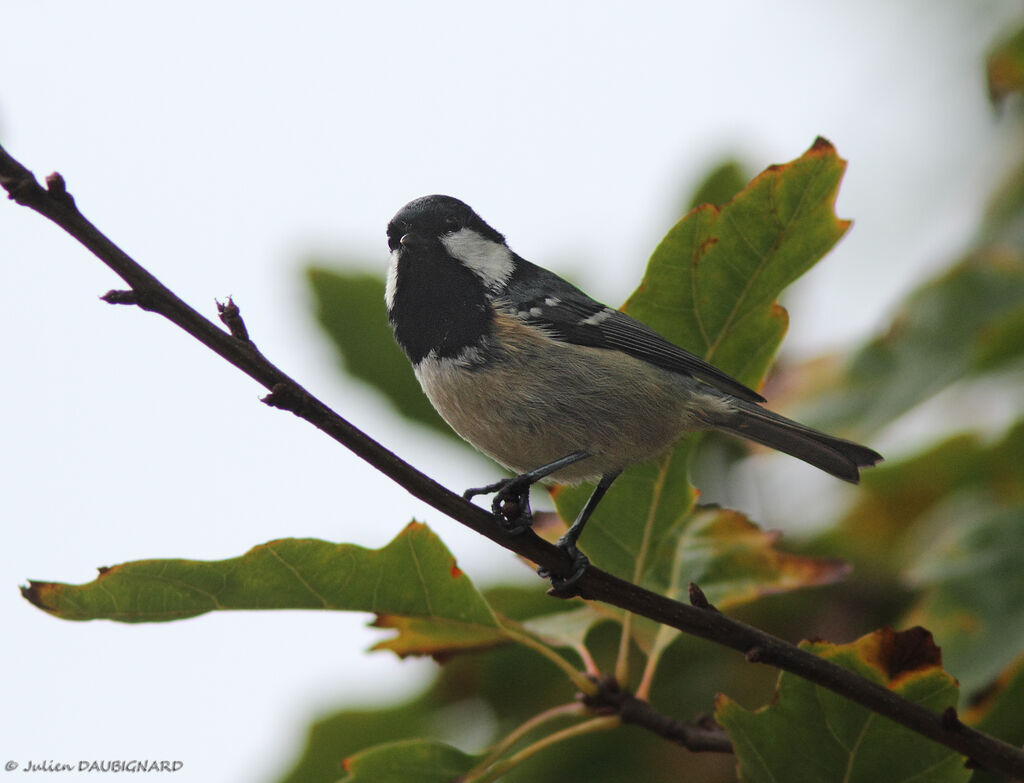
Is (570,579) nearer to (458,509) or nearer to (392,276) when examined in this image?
(458,509)

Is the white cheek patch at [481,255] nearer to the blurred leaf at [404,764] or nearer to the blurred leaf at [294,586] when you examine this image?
the blurred leaf at [294,586]

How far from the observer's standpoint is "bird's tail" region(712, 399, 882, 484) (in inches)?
111

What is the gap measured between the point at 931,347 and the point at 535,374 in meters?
1.50

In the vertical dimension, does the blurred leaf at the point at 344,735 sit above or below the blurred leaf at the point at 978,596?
below

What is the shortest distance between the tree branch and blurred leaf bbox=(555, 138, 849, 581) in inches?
20.5

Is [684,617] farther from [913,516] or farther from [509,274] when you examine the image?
[913,516]

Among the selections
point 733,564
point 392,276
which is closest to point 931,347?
point 733,564

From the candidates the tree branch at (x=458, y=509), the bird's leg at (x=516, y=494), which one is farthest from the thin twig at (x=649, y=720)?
the bird's leg at (x=516, y=494)

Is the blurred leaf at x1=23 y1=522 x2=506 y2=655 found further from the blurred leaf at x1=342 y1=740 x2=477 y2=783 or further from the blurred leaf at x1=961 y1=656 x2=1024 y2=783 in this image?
the blurred leaf at x1=961 y1=656 x2=1024 y2=783

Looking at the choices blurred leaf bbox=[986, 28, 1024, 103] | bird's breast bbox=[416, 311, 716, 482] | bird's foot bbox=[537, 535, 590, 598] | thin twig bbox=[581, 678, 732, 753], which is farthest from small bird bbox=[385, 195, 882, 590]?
blurred leaf bbox=[986, 28, 1024, 103]

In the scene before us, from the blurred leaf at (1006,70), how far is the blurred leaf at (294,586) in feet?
7.96

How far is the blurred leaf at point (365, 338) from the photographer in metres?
3.77

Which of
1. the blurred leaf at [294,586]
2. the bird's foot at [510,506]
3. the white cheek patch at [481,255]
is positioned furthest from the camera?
the white cheek patch at [481,255]

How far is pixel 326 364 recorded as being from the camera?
12.6 feet
